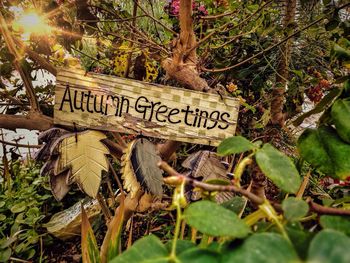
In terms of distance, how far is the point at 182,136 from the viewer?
703 mm

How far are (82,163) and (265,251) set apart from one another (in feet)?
1.44

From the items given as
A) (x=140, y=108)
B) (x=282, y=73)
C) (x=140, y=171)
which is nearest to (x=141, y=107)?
(x=140, y=108)

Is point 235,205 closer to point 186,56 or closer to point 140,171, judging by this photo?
point 140,171

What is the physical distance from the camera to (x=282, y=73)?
4.16ft

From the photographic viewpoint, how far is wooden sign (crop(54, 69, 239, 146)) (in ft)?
2.21

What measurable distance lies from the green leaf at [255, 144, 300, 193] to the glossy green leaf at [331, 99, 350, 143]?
95mm

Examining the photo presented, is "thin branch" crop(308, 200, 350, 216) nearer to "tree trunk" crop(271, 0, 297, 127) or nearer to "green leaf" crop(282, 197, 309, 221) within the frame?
"green leaf" crop(282, 197, 309, 221)

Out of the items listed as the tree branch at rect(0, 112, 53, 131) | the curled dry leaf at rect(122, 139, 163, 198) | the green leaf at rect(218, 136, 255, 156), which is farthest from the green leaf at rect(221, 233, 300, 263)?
the tree branch at rect(0, 112, 53, 131)

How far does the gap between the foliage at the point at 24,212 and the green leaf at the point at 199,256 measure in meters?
1.11

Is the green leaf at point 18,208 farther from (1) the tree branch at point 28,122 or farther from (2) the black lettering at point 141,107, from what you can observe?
(2) the black lettering at point 141,107

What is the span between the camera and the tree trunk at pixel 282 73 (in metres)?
1.19

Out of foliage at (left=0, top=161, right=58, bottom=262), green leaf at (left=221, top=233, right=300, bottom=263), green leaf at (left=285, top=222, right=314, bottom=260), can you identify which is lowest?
foliage at (left=0, top=161, right=58, bottom=262)

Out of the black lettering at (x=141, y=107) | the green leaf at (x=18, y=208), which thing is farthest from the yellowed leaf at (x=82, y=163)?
the green leaf at (x=18, y=208)

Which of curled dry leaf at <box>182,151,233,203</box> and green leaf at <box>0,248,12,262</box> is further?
green leaf at <box>0,248,12,262</box>
